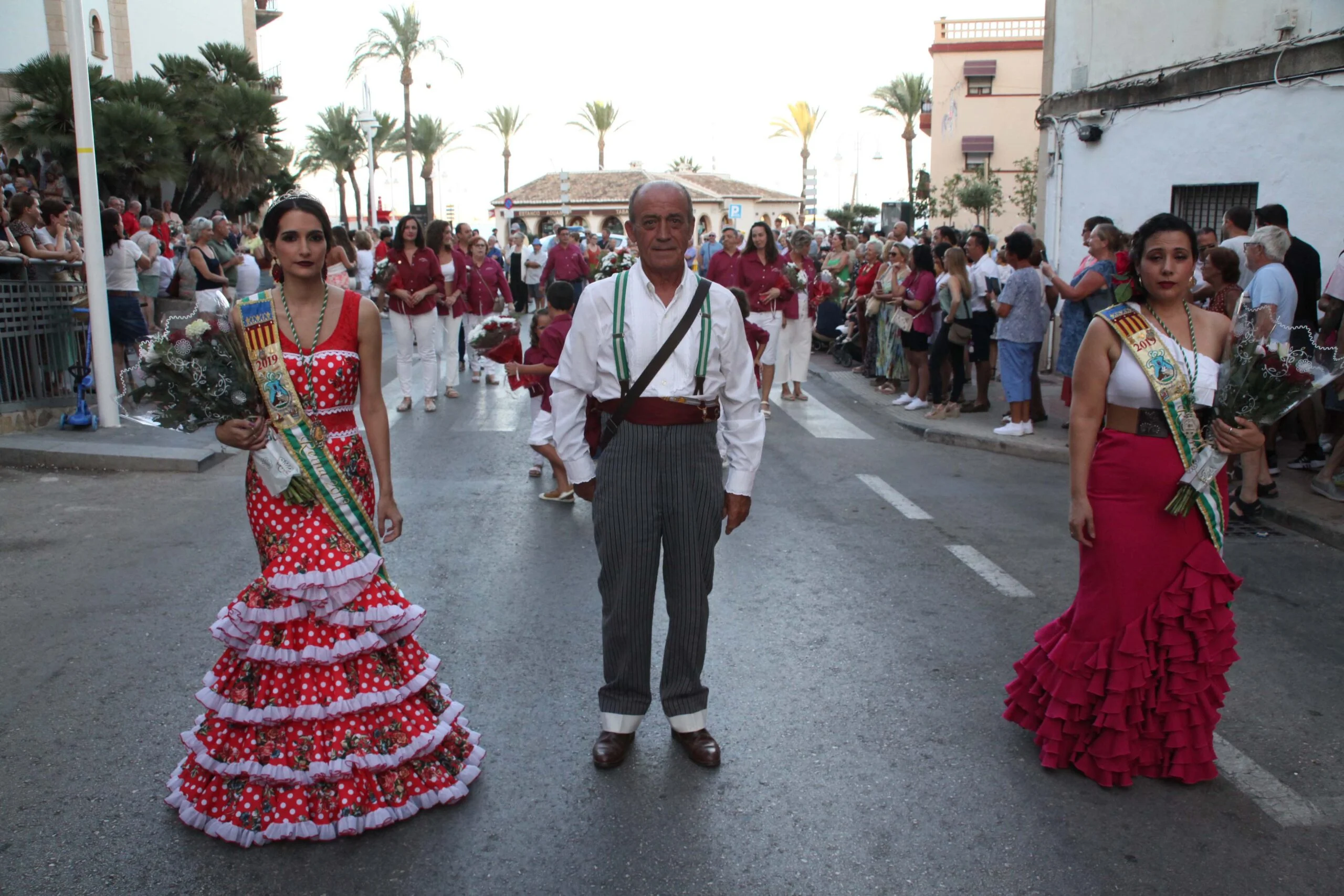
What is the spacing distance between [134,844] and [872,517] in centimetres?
538

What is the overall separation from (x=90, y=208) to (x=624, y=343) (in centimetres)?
807

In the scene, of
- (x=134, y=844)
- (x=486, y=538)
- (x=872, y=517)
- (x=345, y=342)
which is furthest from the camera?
(x=872, y=517)

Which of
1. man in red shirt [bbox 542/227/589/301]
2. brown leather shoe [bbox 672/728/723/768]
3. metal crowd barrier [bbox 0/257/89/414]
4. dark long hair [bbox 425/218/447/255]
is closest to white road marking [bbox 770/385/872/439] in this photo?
dark long hair [bbox 425/218/447/255]

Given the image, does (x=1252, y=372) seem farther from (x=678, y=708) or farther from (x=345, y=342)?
(x=345, y=342)

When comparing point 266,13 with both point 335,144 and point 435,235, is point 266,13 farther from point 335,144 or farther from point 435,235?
point 435,235

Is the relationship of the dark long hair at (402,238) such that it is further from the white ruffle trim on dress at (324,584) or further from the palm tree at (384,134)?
the palm tree at (384,134)

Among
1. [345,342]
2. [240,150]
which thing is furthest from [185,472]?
[240,150]

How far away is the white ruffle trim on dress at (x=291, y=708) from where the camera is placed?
3461 mm

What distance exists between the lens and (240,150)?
3011 centimetres

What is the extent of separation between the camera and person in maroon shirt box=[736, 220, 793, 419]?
11844 mm

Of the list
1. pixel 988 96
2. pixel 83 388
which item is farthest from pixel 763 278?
pixel 988 96

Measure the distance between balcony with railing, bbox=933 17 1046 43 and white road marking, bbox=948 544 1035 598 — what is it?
43.2 metres

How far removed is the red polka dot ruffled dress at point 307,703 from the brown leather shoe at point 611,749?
63 centimetres

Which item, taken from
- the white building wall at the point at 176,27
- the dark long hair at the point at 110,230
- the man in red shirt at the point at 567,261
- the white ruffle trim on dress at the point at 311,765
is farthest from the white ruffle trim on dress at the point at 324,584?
the white building wall at the point at 176,27
